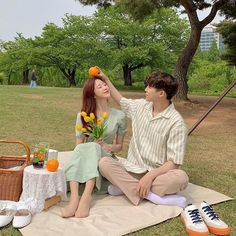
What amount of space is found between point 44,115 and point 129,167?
21.1 ft

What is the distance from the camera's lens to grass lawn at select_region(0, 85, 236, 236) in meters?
3.15

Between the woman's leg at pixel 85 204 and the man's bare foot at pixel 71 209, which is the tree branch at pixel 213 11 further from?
the man's bare foot at pixel 71 209

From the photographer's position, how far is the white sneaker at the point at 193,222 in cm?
259

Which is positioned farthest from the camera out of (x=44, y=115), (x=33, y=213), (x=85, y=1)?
(x=85, y=1)

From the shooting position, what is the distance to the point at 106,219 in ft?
9.20

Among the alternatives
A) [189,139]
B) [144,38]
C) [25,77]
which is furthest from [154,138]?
[25,77]

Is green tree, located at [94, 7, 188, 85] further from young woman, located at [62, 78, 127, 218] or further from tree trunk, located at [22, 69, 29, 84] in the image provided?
young woman, located at [62, 78, 127, 218]

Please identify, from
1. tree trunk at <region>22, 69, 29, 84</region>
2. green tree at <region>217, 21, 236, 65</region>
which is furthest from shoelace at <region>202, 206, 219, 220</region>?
tree trunk at <region>22, 69, 29, 84</region>

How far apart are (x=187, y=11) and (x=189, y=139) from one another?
737 cm

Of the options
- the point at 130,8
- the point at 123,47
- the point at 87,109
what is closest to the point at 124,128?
the point at 87,109

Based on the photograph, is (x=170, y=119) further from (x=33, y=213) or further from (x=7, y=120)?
(x=7, y=120)

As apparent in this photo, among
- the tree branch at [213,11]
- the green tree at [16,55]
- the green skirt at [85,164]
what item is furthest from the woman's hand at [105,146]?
the green tree at [16,55]

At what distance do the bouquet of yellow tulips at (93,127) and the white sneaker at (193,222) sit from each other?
3.23 ft

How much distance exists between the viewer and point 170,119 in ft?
10.1
